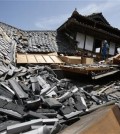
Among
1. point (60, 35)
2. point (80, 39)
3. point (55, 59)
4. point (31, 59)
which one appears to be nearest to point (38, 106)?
point (31, 59)

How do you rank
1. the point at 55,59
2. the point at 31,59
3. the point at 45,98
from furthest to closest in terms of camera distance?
1. the point at 55,59
2. the point at 31,59
3. the point at 45,98

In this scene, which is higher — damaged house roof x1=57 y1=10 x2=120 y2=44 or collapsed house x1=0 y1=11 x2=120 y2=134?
damaged house roof x1=57 y1=10 x2=120 y2=44

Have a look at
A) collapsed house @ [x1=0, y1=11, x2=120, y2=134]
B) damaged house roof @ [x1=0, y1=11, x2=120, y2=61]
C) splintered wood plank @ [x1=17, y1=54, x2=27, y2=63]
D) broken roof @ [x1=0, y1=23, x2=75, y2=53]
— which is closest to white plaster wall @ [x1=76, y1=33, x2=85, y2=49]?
damaged house roof @ [x1=0, y1=11, x2=120, y2=61]

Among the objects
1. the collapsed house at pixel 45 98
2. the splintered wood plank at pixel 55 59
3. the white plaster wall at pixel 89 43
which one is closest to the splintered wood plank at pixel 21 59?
the collapsed house at pixel 45 98

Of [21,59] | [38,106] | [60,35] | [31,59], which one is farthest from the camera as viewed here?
[60,35]

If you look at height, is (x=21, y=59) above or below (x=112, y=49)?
below

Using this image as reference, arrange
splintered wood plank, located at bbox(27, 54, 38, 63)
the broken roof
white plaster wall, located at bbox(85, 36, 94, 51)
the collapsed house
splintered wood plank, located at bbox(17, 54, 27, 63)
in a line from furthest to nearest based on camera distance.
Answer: white plaster wall, located at bbox(85, 36, 94, 51) → the broken roof → splintered wood plank, located at bbox(27, 54, 38, 63) → splintered wood plank, located at bbox(17, 54, 27, 63) → the collapsed house

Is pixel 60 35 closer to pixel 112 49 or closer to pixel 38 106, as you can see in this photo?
pixel 112 49

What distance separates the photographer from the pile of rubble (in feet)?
18.9

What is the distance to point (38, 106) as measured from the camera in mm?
6953

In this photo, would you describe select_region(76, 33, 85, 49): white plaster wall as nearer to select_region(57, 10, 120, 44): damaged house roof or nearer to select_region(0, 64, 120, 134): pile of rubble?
select_region(57, 10, 120, 44): damaged house roof

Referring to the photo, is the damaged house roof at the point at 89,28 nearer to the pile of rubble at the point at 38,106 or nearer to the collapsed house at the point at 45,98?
the collapsed house at the point at 45,98

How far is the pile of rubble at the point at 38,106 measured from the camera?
575cm

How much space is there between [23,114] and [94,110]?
2273 mm
